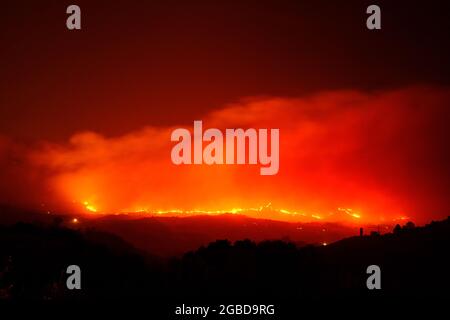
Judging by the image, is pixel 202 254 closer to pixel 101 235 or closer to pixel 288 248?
pixel 288 248

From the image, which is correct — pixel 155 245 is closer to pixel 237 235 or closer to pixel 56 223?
pixel 237 235

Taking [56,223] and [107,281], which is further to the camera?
[56,223]

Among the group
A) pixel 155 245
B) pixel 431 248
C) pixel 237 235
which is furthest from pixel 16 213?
pixel 431 248

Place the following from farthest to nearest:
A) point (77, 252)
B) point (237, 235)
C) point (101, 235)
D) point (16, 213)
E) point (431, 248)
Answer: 1. point (16, 213)
2. point (237, 235)
3. point (101, 235)
4. point (77, 252)
5. point (431, 248)

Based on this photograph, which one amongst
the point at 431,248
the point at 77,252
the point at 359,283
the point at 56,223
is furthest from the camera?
the point at 56,223

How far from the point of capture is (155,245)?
7600cm
